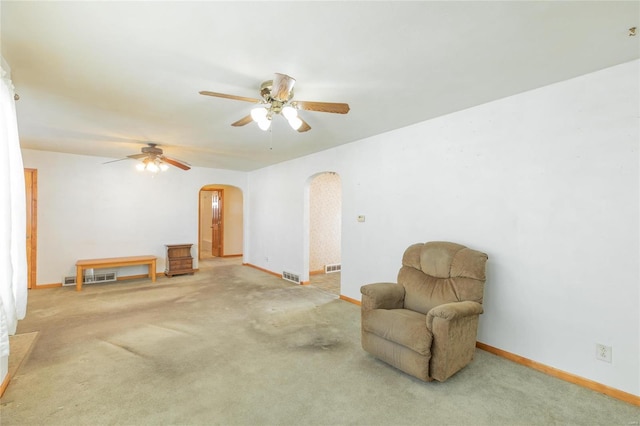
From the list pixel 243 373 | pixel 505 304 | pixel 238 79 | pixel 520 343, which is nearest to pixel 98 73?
pixel 238 79

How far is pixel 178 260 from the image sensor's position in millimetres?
6469

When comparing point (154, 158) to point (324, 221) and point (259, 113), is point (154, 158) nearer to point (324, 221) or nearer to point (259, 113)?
point (259, 113)

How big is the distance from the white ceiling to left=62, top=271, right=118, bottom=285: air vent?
11.5ft

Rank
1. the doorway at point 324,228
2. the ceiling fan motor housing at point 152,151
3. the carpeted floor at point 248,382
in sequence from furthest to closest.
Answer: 1. the doorway at point 324,228
2. the ceiling fan motor housing at point 152,151
3. the carpeted floor at point 248,382

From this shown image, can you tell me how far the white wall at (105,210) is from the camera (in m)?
5.50

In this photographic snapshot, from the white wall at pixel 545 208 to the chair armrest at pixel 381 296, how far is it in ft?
3.05

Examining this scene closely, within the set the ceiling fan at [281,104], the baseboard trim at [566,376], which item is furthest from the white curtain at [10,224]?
the baseboard trim at [566,376]

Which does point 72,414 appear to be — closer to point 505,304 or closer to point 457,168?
point 505,304

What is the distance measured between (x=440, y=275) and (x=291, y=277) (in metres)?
3.68

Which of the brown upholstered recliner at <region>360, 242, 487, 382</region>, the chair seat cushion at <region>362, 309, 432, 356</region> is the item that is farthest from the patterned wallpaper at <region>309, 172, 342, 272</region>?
the chair seat cushion at <region>362, 309, 432, 356</region>

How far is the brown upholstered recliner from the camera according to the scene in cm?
230

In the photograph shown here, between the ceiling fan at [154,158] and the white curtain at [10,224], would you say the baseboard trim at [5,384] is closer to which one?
the white curtain at [10,224]

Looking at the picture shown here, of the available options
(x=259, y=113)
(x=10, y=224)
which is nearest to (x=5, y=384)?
(x=10, y=224)

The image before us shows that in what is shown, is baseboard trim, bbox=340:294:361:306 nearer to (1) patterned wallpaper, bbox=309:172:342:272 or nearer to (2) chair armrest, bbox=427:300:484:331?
(1) patterned wallpaper, bbox=309:172:342:272
